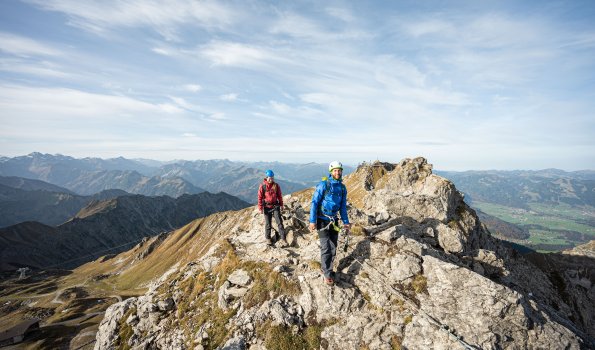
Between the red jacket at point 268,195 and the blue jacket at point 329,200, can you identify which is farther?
the red jacket at point 268,195

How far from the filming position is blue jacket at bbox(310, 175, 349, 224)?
14625mm

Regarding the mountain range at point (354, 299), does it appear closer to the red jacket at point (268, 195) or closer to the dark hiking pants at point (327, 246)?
the dark hiking pants at point (327, 246)

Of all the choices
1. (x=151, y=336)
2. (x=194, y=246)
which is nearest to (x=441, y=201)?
(x=151, y=336)

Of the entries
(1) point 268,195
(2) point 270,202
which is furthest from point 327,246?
(1) point 268,195

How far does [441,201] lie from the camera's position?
30109 mm

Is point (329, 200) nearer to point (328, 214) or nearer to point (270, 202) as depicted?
point (328, 214)

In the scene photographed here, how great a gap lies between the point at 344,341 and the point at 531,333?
26.3 feet

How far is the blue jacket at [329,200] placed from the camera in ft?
48.0

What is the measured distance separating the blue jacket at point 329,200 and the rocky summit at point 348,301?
10.5 ft

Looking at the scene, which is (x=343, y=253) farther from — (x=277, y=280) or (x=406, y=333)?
(x=406, y=333)

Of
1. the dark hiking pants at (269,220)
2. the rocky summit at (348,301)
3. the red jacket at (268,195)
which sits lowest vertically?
the rocky summit at (348,301)

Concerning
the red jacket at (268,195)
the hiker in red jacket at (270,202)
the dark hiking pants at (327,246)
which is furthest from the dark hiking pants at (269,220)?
the dark hiking pants at (327,246)

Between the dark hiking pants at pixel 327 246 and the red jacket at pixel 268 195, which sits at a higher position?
the red jacket at pixel 268 195

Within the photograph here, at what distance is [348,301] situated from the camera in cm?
1403
